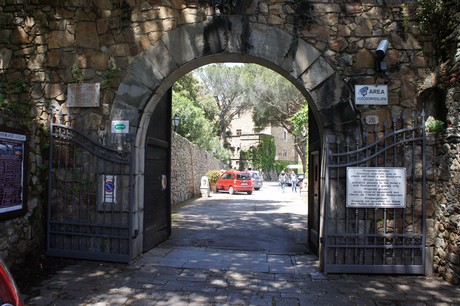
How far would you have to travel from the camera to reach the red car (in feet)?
69.9

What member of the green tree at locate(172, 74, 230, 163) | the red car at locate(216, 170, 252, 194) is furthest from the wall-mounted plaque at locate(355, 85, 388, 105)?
the red car at locate(216, 170, 252, 194)

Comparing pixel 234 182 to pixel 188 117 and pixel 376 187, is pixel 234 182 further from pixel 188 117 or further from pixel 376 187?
pixel 376 187

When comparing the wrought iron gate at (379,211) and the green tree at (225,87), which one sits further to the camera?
the green tree at (225,87)

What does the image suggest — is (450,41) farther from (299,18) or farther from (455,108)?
(299,18)

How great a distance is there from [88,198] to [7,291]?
3.60 meters

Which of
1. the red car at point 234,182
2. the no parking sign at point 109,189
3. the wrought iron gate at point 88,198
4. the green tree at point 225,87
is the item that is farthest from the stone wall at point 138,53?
the green tree at point 225,87

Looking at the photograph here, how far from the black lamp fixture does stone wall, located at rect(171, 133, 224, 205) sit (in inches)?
356

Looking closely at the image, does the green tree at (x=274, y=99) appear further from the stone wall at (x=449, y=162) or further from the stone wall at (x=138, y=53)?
the stone wall at (x=449, y=162)

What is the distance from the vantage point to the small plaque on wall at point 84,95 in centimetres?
534

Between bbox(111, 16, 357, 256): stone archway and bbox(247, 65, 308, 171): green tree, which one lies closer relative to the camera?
bbox(111, 16, 357, 256): stone archway

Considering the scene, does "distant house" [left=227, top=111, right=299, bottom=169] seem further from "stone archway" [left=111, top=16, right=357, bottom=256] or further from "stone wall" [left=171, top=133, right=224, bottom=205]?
"stone archway" [left=111, top=16, right=357, bottom=256]

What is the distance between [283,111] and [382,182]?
2729cm

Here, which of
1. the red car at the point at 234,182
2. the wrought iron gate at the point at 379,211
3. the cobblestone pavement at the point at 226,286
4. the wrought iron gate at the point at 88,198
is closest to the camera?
the cobblestone pavement at the point at 226,286

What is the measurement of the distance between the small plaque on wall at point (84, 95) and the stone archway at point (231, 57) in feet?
1.07
